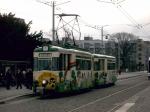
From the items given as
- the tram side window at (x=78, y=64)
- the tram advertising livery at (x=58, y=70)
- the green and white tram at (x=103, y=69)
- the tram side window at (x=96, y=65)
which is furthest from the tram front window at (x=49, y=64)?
the tram side window at (x=96, y=65)

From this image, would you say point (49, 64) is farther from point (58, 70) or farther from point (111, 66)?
point (111, 66)

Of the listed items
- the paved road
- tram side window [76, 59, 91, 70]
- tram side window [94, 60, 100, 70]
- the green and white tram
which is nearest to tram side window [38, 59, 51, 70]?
the paved road

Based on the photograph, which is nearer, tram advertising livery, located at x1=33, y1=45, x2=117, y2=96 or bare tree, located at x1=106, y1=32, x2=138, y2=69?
tram advertising livery, located at x1=33, y1=45, x2=117, y2=96

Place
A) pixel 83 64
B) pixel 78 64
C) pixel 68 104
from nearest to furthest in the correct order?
1. pixel 68 104
2. pixel 78 64
3. pixel 83 64

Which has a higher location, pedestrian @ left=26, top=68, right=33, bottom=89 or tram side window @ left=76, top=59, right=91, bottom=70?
tram side window @ left=76, top=59, right=91, bottom=70

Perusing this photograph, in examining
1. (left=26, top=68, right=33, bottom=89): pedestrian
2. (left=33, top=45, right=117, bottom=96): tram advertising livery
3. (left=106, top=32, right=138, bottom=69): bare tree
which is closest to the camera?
(left=33, top=45, right=117, bottom=96): tram advertising livery

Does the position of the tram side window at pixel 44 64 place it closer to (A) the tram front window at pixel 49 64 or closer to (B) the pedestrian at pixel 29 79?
(A) the tram front window at pixel 49 64

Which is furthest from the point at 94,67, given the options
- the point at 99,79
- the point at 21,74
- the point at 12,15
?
the point at 12,15

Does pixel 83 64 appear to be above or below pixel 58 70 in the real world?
above

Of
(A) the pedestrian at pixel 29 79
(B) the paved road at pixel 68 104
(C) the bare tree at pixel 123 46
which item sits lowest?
(B) the paved road at pixel 68 104

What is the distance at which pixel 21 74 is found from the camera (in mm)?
37219

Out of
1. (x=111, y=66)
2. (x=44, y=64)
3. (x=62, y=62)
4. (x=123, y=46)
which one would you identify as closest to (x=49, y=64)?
(x=44, y=64)

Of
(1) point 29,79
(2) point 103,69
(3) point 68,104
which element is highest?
(2) point 103,69

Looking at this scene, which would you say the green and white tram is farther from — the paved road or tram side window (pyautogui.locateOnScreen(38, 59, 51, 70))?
the paved road
